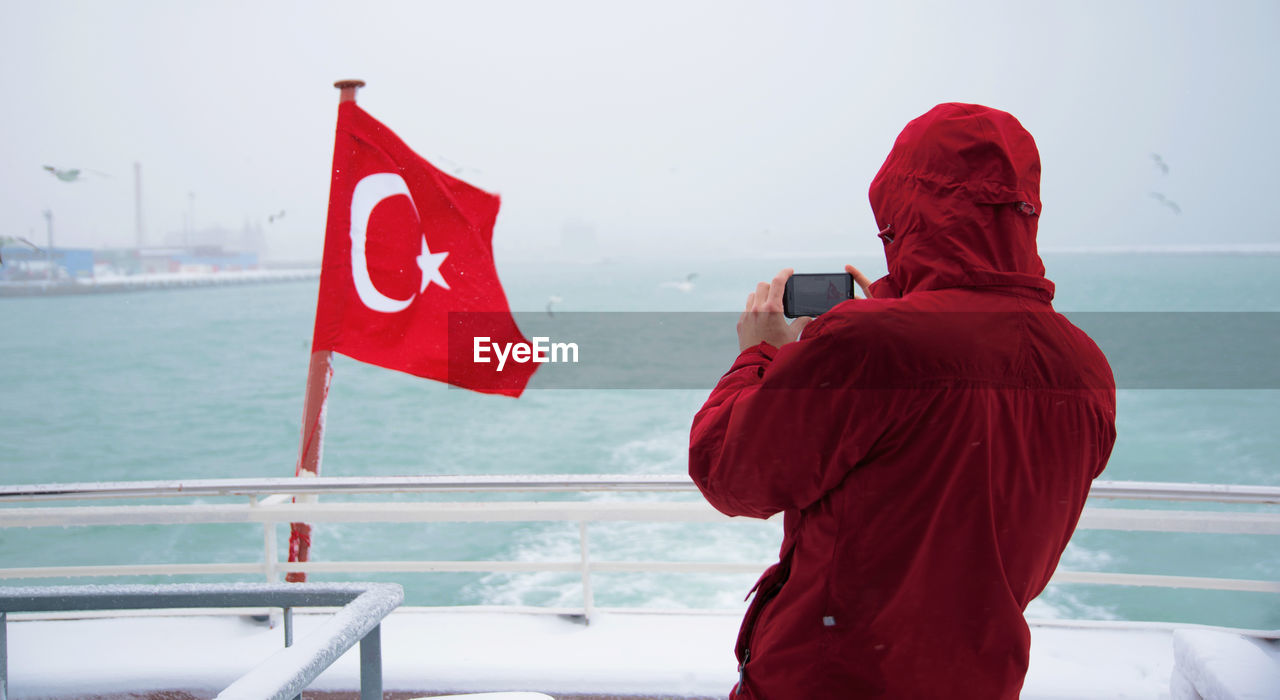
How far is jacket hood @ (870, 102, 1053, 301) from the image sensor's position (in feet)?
2.18

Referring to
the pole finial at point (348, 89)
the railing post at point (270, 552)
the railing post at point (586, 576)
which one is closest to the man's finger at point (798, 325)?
the railing post at point (586, 576)

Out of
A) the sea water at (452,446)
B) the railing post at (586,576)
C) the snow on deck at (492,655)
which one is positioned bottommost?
the sea water at (452,446)

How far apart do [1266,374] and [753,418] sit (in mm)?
36387

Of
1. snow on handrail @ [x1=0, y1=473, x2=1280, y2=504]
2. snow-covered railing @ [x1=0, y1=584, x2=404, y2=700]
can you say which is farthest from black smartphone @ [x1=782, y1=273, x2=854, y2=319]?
snow on handrail @ [x1=0, y1=473, x2=1280, y2=504]

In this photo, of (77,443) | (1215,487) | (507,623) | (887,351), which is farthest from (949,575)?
(77,443)

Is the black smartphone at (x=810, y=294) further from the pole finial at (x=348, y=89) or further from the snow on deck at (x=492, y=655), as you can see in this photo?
the pole finial at (x=348, y=89)

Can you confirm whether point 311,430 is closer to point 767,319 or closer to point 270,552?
point 270,552

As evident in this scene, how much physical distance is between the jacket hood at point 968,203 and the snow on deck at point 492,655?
1.61 m

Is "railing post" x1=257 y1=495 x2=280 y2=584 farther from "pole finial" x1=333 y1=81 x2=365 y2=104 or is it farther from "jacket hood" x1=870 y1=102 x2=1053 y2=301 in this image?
"jacket hood" x1=870 y1=102 x2=1053 y2=301

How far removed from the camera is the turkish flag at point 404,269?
2.70 metres

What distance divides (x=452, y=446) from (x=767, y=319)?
70.3ft

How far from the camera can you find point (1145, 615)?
9164 mm

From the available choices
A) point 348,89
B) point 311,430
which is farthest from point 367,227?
point 311,430

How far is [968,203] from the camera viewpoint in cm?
66
